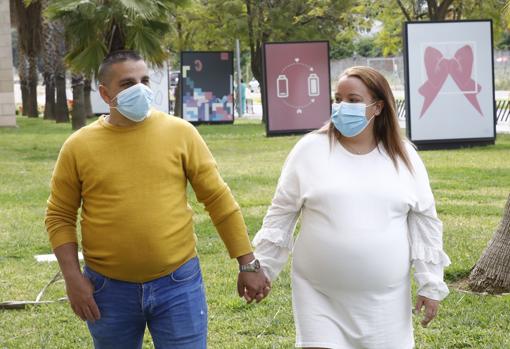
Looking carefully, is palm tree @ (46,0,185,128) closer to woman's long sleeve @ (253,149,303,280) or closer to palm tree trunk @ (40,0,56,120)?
palm tree trunk @ (40,0,56,120)

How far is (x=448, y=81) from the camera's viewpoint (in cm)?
2134

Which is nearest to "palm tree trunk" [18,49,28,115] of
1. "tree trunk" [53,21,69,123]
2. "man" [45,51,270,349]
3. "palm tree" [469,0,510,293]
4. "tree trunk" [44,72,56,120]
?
"tree trunk" [44,72,56,120]

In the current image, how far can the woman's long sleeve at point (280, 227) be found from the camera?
163 inches

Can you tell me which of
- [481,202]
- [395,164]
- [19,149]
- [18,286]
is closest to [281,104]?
[19,149]

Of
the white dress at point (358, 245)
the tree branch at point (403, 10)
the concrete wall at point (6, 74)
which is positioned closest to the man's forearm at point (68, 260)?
the white dress at point (358, 245)

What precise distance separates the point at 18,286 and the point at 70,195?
4.73m

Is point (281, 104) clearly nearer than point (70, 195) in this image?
Result: No

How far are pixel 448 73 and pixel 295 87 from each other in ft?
23.4

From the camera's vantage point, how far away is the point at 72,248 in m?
3.91

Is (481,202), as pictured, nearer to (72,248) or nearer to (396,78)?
(72,248)

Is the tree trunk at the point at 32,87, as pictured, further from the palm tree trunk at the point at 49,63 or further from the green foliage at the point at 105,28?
the green foliage at the point at 105,28

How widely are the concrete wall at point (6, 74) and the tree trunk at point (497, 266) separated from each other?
102 feet

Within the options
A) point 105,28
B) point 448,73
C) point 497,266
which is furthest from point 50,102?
point 497,266

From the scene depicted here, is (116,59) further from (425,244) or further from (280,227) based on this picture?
(425,244)
